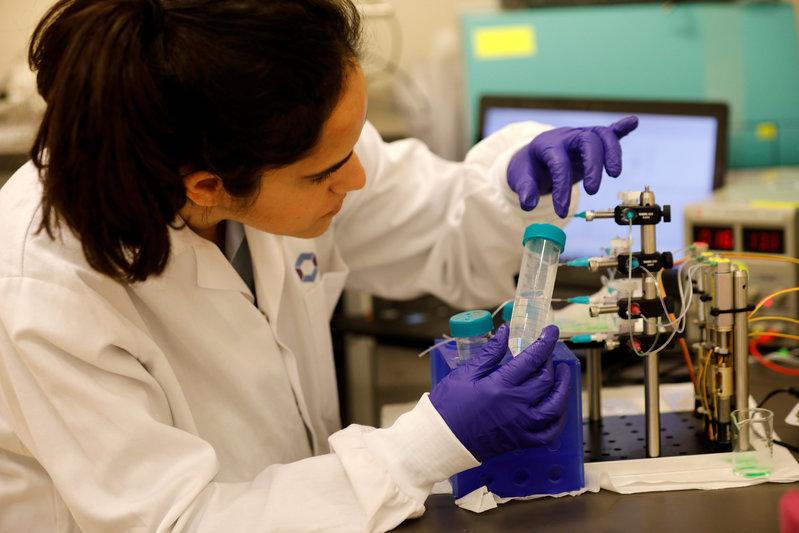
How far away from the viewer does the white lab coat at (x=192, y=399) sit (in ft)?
3.38

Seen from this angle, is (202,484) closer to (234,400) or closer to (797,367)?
(234,400)

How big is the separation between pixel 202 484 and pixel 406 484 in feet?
0.76

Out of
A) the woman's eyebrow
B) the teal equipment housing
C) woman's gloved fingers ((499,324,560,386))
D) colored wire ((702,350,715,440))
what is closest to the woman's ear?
the woman's eyebrow

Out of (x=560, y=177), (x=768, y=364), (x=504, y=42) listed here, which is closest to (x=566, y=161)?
(x=560, y=177)

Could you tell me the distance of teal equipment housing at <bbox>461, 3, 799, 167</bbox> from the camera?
2102 millimetres

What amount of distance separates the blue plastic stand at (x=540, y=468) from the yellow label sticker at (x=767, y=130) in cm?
126

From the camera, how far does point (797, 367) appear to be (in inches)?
60.0

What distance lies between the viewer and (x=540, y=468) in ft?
3.57

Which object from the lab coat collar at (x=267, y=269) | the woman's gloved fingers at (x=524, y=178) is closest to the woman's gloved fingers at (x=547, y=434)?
the woman's gloved fingers at (x=524, y=178)

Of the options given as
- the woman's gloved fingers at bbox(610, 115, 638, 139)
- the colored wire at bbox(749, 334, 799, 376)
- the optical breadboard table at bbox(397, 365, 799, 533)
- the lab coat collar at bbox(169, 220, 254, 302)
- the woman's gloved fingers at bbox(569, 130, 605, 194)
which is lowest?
the colored wire at bbox(749, 334, 799, 376)

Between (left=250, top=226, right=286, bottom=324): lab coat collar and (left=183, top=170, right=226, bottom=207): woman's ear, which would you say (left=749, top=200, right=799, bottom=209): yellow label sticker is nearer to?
(left=250, top=226, right=286, bottom=324): lab coat collar

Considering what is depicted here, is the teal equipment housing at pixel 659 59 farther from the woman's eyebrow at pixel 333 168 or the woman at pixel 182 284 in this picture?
the woman's eyebrow at pixel 333 168

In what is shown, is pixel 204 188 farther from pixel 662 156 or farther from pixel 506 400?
pixel 662 156

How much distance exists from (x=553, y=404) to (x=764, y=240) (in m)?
0.84
